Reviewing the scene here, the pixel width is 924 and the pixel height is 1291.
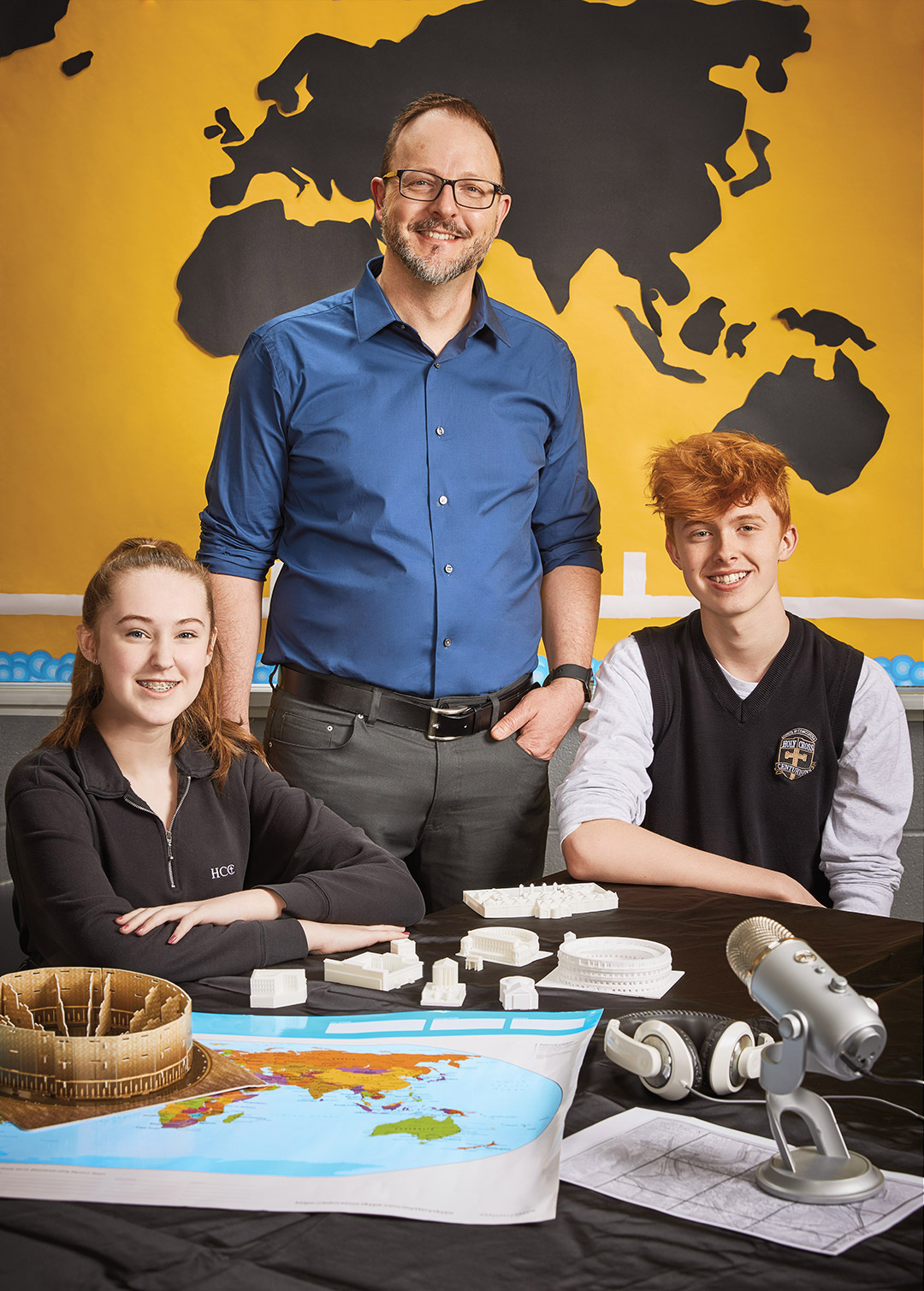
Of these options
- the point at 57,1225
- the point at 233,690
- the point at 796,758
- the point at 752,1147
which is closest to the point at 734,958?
the point at 752,1147

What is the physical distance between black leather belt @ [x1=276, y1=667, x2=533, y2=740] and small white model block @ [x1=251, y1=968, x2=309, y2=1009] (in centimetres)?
87

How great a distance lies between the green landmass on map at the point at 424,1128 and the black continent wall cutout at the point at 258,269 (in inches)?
94.1

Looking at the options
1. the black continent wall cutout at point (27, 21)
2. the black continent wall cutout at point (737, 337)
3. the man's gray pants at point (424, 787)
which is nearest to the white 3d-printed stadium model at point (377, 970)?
the man's gray pants at point (424, 787)

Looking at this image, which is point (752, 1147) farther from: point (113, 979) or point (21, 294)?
point (21, 294)

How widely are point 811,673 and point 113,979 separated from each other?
1.31 m

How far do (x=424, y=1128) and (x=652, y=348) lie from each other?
8.25 feet

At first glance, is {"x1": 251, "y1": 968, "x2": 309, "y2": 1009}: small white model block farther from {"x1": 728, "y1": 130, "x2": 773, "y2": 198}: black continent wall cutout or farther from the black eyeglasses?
{"x1": 728, "y1": 130, "x2": 773, "y2": 198}: black continent wall cutout

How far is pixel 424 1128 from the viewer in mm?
833

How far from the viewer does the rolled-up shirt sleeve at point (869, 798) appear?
70.6 inches

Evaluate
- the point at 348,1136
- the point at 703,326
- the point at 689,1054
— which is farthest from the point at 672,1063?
the point at 703,326

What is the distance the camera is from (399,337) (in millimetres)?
2133

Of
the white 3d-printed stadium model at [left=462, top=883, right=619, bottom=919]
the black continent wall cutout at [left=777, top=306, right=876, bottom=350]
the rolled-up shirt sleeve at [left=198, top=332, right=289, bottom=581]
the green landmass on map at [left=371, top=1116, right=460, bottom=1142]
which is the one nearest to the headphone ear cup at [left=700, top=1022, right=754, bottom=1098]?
the green landmass on map at [left=371, top=1116, right=460, bottom=1142]

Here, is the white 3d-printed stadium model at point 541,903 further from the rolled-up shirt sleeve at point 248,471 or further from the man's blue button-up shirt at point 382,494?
the rolled-up shirt sleeve at point 248,471

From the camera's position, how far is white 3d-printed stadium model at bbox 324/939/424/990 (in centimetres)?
118
